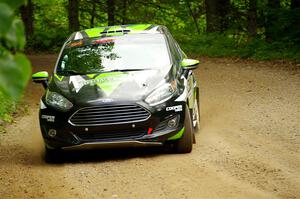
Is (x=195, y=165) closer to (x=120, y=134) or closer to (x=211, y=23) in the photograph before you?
(x=120, y=134)

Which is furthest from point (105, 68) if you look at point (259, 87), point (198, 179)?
point (259, 87)

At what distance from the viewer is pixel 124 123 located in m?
7.67

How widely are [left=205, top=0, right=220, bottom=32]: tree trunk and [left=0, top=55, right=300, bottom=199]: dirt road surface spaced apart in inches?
525

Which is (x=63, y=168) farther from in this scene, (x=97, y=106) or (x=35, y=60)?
(x=35, y=60)

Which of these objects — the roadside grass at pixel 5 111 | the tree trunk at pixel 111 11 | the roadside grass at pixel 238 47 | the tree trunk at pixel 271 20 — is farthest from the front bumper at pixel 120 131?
the tree trunk at pixel 111 11

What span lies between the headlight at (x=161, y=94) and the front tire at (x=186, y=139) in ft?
1.10

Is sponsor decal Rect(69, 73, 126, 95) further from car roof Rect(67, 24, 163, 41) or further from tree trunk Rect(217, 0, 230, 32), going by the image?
tree trunk Rect(217, 0, 230, 32)

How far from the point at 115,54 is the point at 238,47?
12736 millimetres

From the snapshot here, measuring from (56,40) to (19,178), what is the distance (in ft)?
59.5

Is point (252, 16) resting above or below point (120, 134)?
below

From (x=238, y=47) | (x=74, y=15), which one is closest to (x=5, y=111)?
(x=238, y=47)

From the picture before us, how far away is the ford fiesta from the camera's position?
25.4 ft

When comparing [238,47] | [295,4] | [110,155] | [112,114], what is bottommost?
[238,47]

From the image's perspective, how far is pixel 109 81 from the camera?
811 cm
